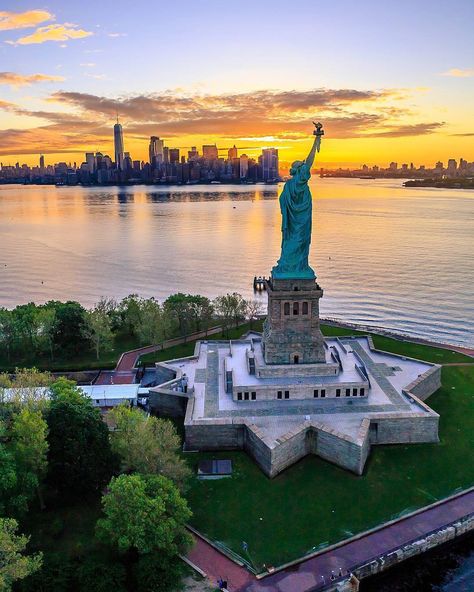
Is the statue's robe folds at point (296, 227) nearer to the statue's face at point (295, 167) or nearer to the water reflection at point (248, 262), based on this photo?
the statue's face at point (295, 167)

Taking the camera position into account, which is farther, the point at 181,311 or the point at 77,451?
the point at 181,311

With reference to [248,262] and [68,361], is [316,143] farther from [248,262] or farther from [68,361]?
[248,262]

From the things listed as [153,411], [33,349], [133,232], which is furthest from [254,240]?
[153,411]

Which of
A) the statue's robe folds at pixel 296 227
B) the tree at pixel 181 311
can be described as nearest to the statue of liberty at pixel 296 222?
the statue's robe folds at pixel 296 227

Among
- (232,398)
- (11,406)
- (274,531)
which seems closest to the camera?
(274,531)

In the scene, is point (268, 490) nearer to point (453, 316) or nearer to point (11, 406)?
point (11, 406)

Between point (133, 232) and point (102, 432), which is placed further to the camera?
point (133, 232)

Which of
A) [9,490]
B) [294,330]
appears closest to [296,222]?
[294,330]
